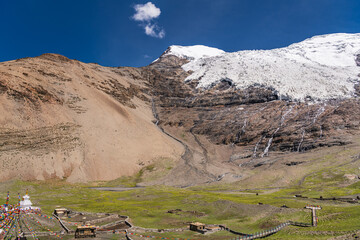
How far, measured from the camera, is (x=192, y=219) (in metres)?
46.5

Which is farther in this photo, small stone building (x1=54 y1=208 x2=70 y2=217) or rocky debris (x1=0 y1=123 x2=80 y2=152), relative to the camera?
rocky debris (x1=0 y1=123 x2=80 y2=152)

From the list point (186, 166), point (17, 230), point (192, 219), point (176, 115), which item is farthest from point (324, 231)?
point (176, 115)

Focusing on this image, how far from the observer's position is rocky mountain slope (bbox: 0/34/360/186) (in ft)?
368

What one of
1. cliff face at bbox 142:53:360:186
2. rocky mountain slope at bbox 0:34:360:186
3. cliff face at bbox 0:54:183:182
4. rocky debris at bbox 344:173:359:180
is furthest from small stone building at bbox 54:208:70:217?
rocky debris at bbox 344:173:359:180

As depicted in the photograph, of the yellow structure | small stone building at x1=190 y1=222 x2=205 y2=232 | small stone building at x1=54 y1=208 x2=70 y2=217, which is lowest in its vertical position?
small stone building at x1=190 y1=222 x2=205 y2=232

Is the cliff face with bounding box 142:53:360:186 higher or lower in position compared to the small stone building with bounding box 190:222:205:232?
higher

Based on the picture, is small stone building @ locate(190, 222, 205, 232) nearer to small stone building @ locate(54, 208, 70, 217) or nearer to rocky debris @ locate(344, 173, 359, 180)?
small stone building @ locate(54, 208, 70, 217)

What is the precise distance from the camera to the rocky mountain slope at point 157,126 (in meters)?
112

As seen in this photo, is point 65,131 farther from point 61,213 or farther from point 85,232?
point 85,232

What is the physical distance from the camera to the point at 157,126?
174375 millimetres

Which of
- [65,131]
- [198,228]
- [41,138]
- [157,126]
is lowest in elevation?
[198,228]

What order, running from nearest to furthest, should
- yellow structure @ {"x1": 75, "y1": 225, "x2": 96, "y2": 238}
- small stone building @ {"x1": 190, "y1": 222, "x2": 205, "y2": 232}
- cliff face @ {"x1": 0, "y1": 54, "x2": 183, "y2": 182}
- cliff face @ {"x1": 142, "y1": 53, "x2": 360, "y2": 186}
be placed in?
yellow structure @ {"x1": 75, "y1": 225, "x2": 96, "y2": 238} → small stone building @ {"x1": 190, "y1": 222, "x2": 205, "y2": 232} → cliff face @ {"x1": 0, "y1": 54, "x2": 183, "y2": 182} → cliff face @ {"x1": 142, "y1": 53, "x2": 360, "y2": 186}

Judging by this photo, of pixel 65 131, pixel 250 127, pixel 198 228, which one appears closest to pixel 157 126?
pixel 250 127

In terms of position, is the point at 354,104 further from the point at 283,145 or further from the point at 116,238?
the point at 116,238
